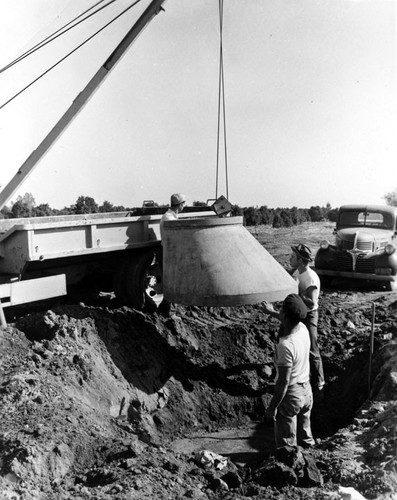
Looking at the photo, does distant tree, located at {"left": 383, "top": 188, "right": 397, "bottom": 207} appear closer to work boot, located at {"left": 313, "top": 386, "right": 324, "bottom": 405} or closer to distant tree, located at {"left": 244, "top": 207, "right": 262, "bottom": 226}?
distant tree, located at {"left": 244, "top": 207, "right": 262, "bottom": 226}

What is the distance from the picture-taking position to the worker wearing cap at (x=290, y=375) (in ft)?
13.6

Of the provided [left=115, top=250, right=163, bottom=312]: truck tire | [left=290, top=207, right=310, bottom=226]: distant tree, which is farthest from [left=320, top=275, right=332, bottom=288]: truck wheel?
[left=290, top=207, right=310, bottom=226]: distant tree

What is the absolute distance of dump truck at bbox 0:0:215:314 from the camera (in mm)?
5559

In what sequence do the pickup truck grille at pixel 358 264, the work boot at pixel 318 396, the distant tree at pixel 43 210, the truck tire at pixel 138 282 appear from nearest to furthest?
the work boot at pixel 318 396 → the truck tire at pixel 138 282 → the pickup truck grille at pixel 358 264 → the distant tree at pixel 43 210

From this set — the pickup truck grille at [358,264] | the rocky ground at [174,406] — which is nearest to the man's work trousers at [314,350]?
the rocky ground at [174,406]

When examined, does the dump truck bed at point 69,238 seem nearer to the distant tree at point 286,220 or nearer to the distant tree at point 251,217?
the distant tree at point 251,217

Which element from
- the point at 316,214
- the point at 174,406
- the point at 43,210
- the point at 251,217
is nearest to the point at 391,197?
the point at 316,214

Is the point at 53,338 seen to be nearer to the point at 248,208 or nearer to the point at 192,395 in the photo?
the point at 192,395

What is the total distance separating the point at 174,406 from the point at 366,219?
7.61 meters

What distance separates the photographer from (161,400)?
588 cm

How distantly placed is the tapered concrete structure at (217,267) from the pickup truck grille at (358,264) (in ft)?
19.2

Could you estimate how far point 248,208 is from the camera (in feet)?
97.6

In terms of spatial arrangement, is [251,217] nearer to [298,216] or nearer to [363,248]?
[298,216]

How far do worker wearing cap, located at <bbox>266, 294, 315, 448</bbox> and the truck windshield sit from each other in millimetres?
7970
